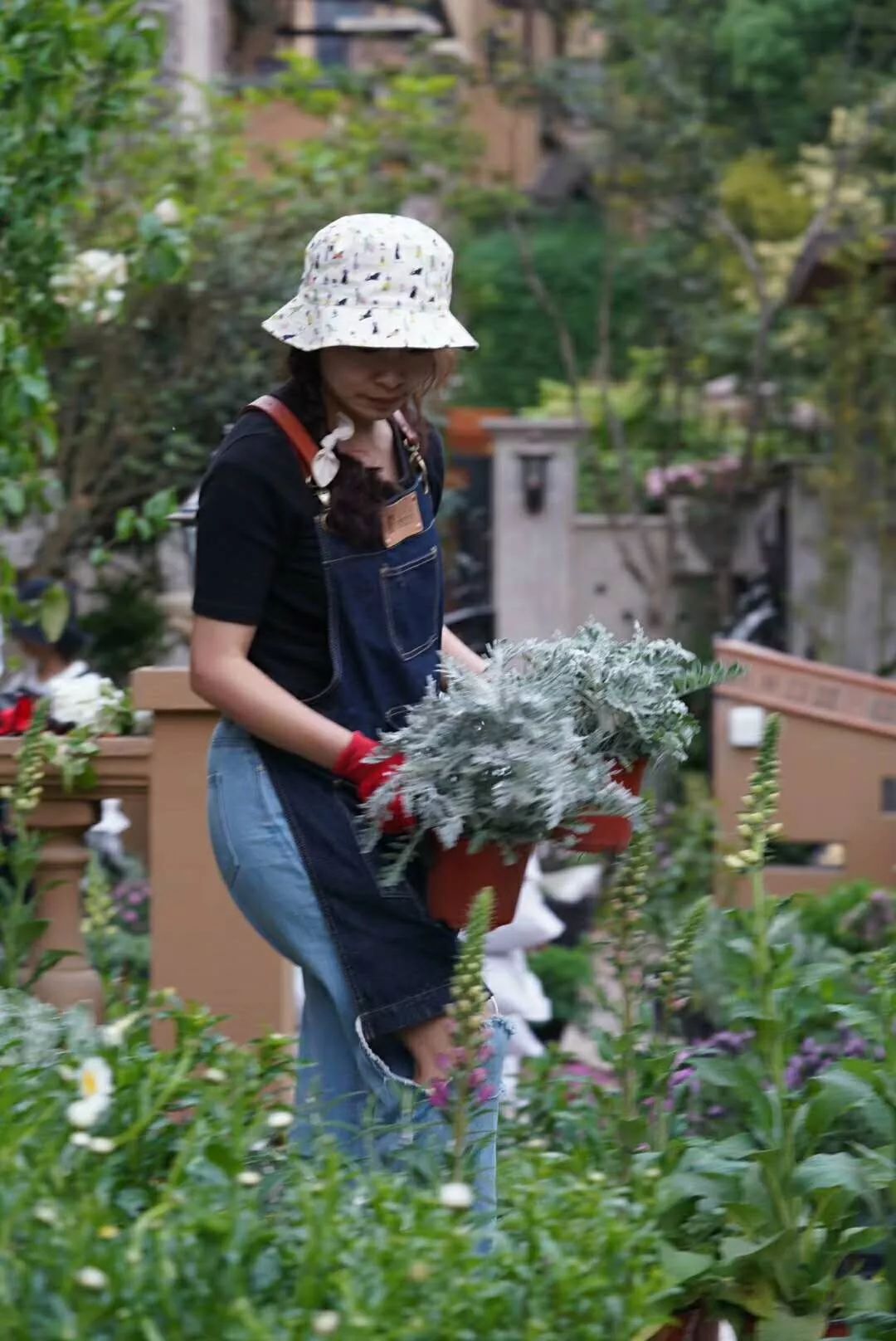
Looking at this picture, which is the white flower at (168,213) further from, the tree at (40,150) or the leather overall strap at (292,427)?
the leather overall strap at (292,427)

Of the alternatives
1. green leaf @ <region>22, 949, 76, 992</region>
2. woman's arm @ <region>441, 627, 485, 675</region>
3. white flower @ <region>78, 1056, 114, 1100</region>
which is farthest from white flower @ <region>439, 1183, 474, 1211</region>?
green leaf @ <region>22, 949, 76, 992</region>

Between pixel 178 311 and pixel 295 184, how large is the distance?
4.18 ft

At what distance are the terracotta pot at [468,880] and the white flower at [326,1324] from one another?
0.71 metres

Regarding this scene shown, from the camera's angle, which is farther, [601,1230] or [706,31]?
[706,31]

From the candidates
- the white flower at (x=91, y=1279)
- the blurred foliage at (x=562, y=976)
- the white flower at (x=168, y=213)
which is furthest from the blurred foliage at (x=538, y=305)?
the white flower at (x=91, y=1279)

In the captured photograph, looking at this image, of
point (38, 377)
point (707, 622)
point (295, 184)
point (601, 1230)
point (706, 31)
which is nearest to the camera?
point (601, 1230)

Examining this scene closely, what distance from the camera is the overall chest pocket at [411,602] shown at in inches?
113

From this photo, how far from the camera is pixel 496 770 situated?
2549 millimetres

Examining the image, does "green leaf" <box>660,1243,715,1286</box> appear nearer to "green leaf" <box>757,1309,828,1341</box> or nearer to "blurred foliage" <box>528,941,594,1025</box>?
"green leaf" <box>757,1309,828,1341</box>

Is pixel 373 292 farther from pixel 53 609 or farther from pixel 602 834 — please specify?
pixel 53 609

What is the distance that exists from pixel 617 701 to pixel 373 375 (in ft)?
1.87

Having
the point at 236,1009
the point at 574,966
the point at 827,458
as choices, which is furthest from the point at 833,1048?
the point at 827,458

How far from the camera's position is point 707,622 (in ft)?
45.3

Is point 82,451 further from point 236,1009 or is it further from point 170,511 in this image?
point 236,1009
